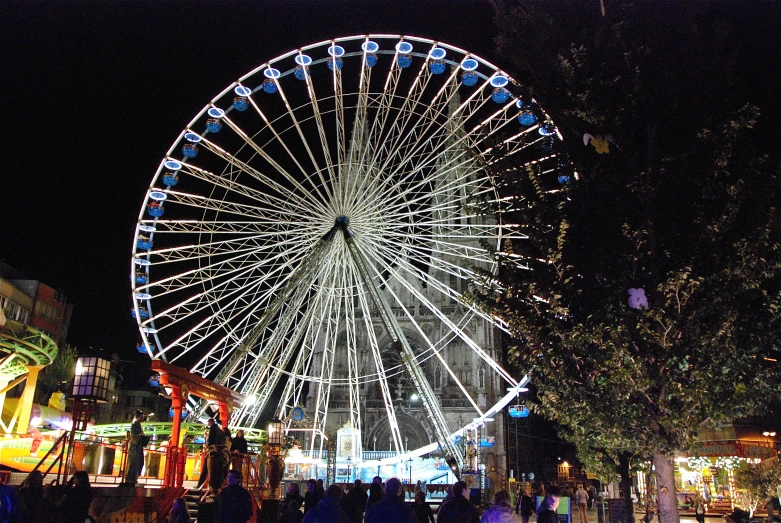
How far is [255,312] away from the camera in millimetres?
26453

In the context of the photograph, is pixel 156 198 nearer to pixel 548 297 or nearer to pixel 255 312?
pixel 255 312

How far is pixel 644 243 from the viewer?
9383 millimetres

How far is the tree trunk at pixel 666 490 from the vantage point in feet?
30.5

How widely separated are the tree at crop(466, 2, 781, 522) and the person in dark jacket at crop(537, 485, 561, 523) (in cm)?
224

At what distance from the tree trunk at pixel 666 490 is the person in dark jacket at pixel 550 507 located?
8.98ft

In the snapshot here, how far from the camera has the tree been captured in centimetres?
895

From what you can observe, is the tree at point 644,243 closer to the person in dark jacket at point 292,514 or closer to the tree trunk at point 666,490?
the tree trunk at point 666,490

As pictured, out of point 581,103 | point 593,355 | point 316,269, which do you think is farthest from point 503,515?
point 316,269

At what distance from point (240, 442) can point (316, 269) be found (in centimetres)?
1079

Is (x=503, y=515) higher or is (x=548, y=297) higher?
(x=548, y=297)

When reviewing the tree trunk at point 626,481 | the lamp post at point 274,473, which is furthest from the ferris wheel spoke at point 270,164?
the tree trunk at point 626,481

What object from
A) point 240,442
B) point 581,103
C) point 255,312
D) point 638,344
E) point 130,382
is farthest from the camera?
point 130,382

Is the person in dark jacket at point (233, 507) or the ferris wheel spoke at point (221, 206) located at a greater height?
the ferris wheel spoke at point (221, 206)

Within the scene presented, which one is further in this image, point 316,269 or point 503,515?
point 316,269
